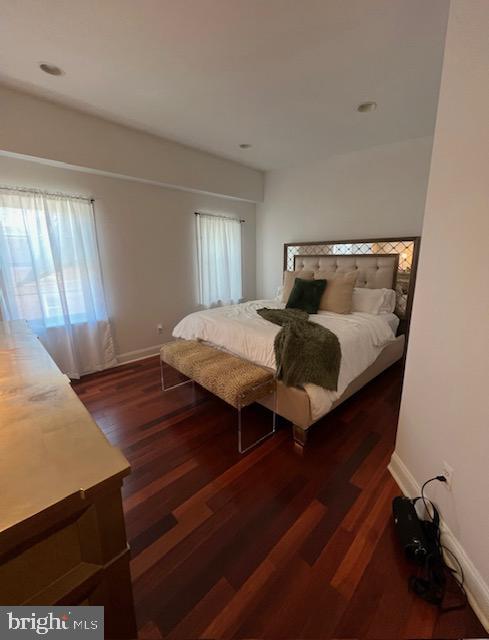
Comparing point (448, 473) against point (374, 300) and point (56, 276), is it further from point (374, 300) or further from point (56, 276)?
point (56, 276)

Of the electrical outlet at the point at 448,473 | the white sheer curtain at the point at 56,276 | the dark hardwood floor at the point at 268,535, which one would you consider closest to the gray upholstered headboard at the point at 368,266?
the dark hardwood floor at the point at 268,535

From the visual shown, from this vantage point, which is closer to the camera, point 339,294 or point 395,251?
point 339,294

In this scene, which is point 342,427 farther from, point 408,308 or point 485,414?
point 408,308

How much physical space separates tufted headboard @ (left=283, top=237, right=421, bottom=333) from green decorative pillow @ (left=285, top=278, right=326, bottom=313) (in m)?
0.73

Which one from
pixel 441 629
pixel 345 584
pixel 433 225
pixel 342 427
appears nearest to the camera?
pixel 441 629

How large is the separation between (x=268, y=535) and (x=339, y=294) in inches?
91.2

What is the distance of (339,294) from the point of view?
2.96 metres

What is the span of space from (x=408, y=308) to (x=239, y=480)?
2.68m

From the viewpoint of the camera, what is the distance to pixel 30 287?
2688 millimetres

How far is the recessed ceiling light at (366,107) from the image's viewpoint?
2354 mm

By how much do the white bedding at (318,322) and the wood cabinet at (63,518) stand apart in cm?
141

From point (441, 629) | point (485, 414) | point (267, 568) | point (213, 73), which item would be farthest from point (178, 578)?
point (213, 73)

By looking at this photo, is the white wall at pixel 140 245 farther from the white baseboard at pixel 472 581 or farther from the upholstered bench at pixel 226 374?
the white baseboard at pixel 472 581

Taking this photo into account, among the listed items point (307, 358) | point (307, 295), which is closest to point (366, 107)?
point (307, 295)
